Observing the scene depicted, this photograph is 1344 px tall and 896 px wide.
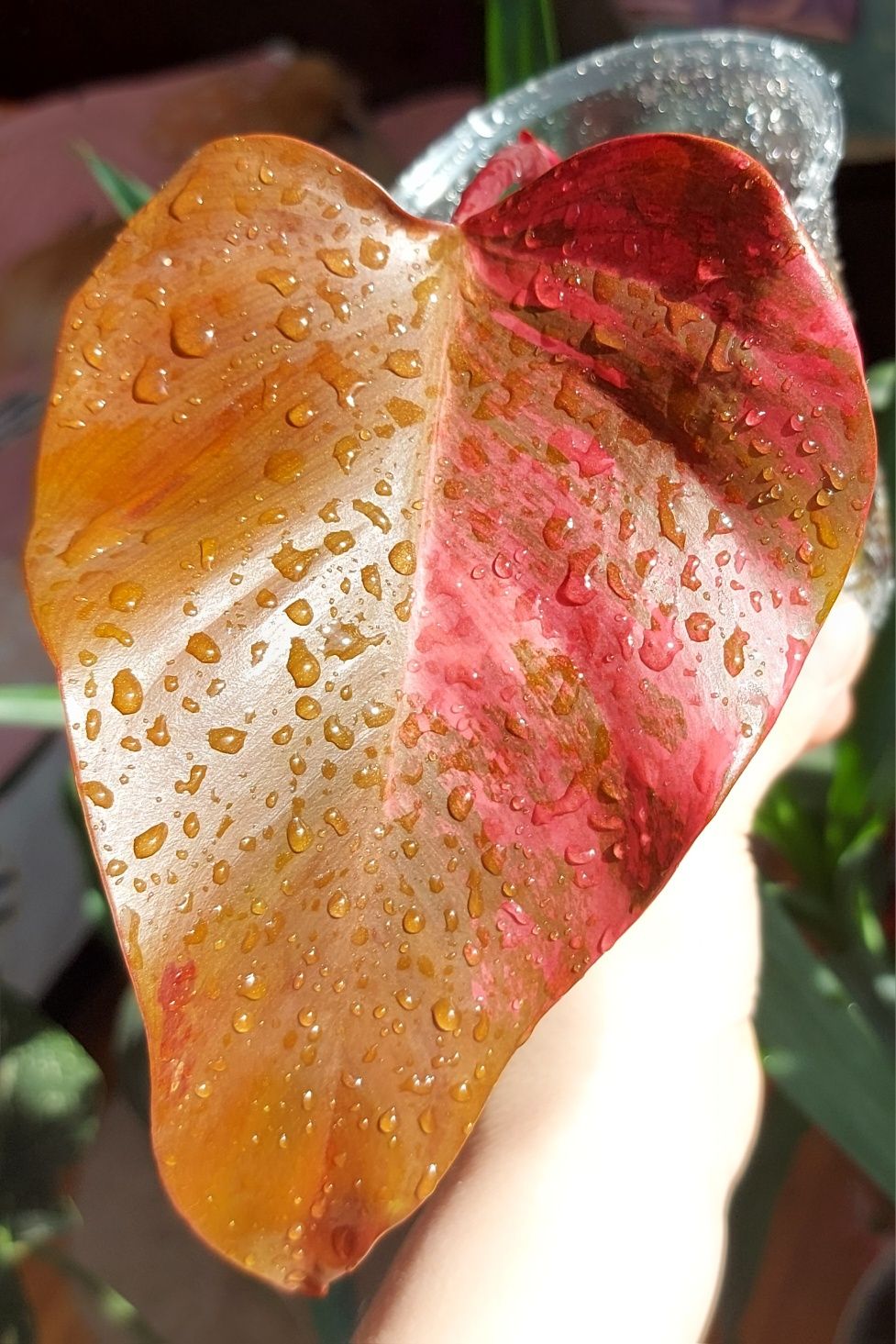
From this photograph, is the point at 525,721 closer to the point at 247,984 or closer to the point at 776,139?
the point at 247,984

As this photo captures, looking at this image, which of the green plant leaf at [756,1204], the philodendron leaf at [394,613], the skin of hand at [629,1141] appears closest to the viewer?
the philodendron leaf at [394,613]

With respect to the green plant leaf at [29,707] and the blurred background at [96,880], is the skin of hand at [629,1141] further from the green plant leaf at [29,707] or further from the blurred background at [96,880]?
the green plant leaf at [29,707]

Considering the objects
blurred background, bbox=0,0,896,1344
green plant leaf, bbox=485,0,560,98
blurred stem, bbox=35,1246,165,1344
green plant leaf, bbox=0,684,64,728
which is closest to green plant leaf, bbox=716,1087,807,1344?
blurred background, bbox=0,0,896,1344

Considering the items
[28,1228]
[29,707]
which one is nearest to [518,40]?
[29,707]

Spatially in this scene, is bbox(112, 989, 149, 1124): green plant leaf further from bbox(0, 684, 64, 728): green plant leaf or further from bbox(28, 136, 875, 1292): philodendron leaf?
bbox(28, 136, 875, 1292): philodendron leaf

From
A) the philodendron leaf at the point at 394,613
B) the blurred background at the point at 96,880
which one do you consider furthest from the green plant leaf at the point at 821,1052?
the philodendron leaf at the point at 394,613

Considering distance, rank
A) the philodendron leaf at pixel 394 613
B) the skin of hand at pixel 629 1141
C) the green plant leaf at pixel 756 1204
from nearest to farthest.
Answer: the philodendron leaf at pixel 394 613 → the skin of hand at pixel 629 1141 → the green plant leaf at pixel 756 1204

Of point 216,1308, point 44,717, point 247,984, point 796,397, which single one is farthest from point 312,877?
point 216,1308
